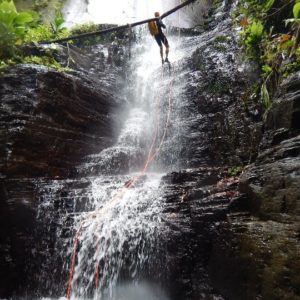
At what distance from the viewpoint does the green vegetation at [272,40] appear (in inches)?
212

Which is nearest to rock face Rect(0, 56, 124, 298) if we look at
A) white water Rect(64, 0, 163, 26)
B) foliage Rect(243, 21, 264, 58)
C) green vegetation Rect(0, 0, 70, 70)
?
green vegetation Rect(0, 0, 70, 70)

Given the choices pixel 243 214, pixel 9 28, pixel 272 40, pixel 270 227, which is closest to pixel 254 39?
pixel 272 40

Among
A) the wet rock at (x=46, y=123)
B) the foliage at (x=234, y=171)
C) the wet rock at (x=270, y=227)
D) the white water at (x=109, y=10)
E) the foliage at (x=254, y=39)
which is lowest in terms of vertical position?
the wet rock at (x=270, y=227)

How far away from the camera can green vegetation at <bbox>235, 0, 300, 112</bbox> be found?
5.38 metres

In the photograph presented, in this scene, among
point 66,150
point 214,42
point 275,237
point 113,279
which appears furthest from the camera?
point 214,42

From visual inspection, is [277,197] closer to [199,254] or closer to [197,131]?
[199,254]

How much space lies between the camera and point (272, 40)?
274 inches

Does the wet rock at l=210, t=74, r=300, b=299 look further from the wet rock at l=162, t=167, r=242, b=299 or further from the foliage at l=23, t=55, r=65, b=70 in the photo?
the foliage at l=23, t=55, r=65, b=70

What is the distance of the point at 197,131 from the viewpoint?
807cm

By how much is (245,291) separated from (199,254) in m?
1.04

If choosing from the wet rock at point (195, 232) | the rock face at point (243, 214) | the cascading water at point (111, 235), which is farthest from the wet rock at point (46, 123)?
the wet rock at point (195, 232)

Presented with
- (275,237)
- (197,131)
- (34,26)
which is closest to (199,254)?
(275,237)

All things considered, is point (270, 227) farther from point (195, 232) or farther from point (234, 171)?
point (234, 171)

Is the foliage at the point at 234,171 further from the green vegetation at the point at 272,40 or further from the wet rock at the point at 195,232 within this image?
the green vegetation at the point at 272,40
